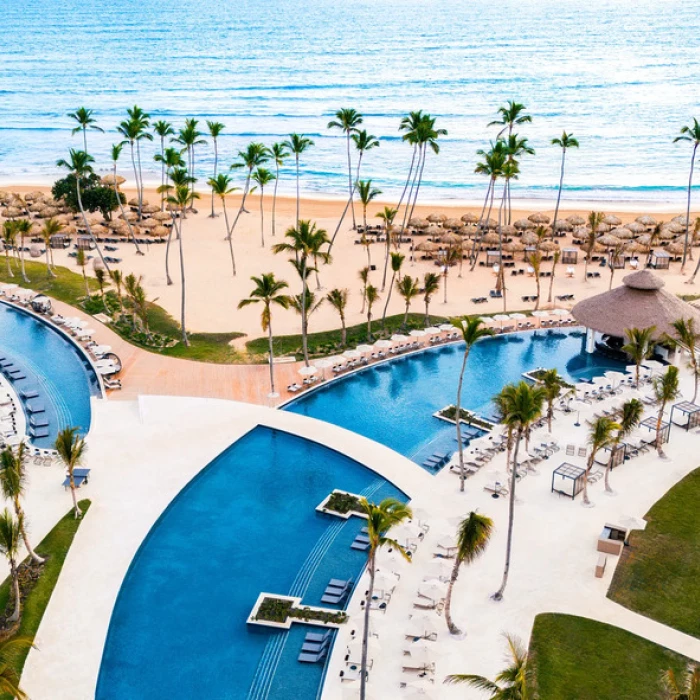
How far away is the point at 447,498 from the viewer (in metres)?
32.3

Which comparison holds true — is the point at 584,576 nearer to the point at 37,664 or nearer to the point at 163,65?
the point at 37,664

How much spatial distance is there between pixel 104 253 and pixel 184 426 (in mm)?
30397

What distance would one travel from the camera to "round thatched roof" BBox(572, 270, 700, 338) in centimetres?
4272

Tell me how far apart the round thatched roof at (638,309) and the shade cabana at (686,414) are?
5426 millimetres

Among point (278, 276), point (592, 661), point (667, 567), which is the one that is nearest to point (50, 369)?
point (278, 276)

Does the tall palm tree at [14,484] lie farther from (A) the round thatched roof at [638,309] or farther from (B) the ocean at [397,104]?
(B) the ocean at [397,104]

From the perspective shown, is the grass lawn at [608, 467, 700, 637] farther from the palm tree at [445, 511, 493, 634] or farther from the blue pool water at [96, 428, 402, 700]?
the blue pool water at [96, 428, 402, 700]

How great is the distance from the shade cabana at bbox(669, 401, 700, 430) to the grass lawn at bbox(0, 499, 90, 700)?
25279 mm

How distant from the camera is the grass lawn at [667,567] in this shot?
2630 centimetres

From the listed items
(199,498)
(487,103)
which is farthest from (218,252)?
(487,103)

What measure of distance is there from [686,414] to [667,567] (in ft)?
36.3

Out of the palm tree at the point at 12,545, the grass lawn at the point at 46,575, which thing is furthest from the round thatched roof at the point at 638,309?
the palm tree at the point at 12,545

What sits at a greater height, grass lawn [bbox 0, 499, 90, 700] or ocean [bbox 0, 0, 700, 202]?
ocean [bbox 0, 0, 700, 202]

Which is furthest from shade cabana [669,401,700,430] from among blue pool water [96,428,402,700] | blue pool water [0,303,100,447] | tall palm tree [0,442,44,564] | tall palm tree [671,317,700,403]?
tall palm tree [0,442,44,564]
